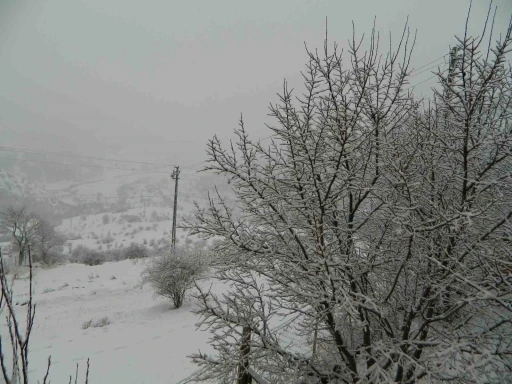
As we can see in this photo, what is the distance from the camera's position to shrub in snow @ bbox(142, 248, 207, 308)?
10.9 meters

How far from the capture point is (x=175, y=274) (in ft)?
35.3

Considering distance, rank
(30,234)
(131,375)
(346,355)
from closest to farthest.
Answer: (346,355)
(131,375)
(30,234)

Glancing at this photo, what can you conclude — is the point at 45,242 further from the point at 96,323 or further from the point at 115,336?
the point at 115,336

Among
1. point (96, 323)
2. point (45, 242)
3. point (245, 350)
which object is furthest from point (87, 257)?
point (245, 350)

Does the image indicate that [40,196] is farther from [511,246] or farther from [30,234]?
[511,246]

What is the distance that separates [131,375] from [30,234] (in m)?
26.8

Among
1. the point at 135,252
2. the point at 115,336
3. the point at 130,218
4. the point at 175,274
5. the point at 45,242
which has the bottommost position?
the point at 135,252

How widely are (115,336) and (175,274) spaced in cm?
279

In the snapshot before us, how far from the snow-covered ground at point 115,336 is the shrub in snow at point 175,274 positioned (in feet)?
2.21

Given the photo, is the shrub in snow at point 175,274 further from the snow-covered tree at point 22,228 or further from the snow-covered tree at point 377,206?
the snow-covered tree at point 22,228

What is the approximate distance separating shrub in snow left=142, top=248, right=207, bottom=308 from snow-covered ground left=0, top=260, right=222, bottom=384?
67cm

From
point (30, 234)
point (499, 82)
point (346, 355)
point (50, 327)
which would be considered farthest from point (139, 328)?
point (30, 234)

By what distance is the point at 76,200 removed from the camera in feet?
293

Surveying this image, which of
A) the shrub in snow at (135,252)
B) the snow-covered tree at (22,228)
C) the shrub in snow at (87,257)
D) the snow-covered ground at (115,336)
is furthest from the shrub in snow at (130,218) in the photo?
the snow-covered ground at (115,336)
